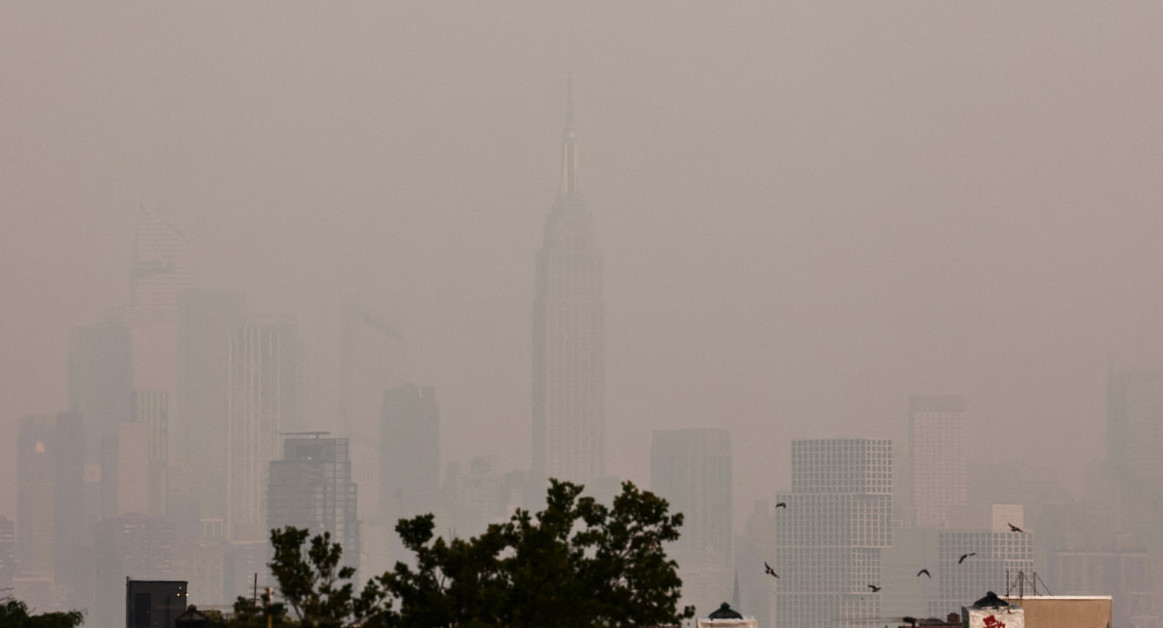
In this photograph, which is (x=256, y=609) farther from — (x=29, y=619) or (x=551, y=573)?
(x=29, y=619)

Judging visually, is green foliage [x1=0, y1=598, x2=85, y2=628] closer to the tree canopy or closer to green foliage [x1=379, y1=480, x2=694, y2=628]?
the tree canopy

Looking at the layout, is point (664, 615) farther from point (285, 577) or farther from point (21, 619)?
point (21, 619)

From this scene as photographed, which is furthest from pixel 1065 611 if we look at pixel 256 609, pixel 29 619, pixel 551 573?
pixel 29 619

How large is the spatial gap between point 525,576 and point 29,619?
6890 cm

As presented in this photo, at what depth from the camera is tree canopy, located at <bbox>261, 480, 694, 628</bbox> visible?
82188 mm

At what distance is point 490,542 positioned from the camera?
8544cm

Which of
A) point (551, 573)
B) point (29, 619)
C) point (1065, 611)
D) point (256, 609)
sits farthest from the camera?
point (29, 619)

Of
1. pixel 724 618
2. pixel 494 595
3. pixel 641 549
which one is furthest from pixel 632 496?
pixel 724 618

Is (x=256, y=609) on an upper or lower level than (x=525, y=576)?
lower

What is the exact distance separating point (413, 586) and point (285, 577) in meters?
7.12

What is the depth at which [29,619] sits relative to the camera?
140625mm

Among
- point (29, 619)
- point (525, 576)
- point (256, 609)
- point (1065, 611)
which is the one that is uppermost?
point (525, 576)

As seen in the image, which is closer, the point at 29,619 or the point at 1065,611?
the point at 1065,611

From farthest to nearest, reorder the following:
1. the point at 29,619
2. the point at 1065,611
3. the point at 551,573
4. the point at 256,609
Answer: the point at 29,619 < the point at 1065,611 < the point at 551,573 < the point at 256,609
